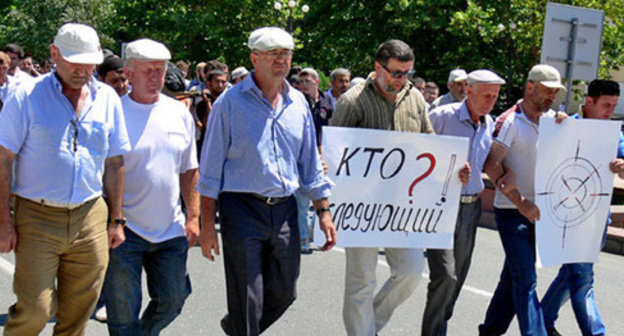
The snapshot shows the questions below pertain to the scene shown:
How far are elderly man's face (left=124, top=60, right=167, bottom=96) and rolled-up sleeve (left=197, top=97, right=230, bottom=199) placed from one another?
390mm

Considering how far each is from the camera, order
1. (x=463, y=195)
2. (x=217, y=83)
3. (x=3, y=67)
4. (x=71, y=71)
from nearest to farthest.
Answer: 1. (x=71, y=71)
2. (x=463, y=195)
3. (x=3, y=67)
4. (x=217, y=83)

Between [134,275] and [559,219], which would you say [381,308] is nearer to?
[559,219]

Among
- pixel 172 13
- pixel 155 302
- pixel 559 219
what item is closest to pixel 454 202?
pixel 559 219

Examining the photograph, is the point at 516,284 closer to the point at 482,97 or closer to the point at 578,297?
the point at 578,297

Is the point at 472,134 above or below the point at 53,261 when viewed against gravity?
above

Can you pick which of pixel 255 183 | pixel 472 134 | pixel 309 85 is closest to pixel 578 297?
pixel 472 134

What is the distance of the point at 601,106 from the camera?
534cm

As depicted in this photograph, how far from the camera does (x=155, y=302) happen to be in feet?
14.1

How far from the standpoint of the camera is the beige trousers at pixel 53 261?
3.73 meters

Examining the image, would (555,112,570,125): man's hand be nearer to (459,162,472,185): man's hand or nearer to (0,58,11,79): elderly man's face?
(459,162,472,185): man's hand

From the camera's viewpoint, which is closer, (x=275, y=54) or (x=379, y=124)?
(x=275, y=54)

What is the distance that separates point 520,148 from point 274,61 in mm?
1897

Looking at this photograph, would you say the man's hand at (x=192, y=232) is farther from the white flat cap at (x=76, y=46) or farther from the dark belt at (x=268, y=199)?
the white flat cap at (x=76, y=46)

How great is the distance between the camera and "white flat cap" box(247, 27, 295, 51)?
398cm
